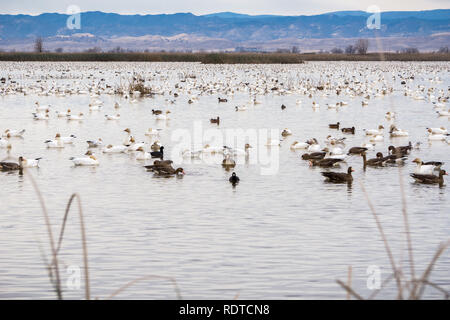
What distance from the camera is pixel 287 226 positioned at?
13047 millimetres

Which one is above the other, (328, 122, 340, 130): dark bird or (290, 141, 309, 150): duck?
(328, 122, 340, 130): dark bird

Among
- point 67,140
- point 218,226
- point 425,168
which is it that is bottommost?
point 218,226

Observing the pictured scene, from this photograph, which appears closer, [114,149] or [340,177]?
[340,177]

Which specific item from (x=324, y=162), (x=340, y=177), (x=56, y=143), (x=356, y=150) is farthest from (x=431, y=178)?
(x=56, y=143)

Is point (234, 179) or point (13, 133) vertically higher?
point (13, 133)

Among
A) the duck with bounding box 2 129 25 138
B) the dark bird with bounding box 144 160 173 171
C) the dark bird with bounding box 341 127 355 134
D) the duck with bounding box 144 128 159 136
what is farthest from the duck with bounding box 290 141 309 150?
the duck with bounding box 2 129 25 138

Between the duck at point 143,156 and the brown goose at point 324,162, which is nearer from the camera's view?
Answer: the brown goose at point 324,162

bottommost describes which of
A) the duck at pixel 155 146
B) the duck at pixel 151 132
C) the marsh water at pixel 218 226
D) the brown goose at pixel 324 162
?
the marsh water at pixel 218 226

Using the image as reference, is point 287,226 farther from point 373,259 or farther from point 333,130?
point 333,130

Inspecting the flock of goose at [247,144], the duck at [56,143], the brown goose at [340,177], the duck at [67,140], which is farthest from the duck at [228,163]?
the duck at [67,140]

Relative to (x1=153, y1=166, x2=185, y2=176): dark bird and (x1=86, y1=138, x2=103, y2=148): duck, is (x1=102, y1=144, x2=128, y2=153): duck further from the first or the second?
(x1=153, y1=166, x2=185, y2=176): dark bird

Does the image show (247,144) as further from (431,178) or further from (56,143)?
(431,178)

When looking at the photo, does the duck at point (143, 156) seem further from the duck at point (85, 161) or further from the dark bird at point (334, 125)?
the dark bird at point (334, 125)
